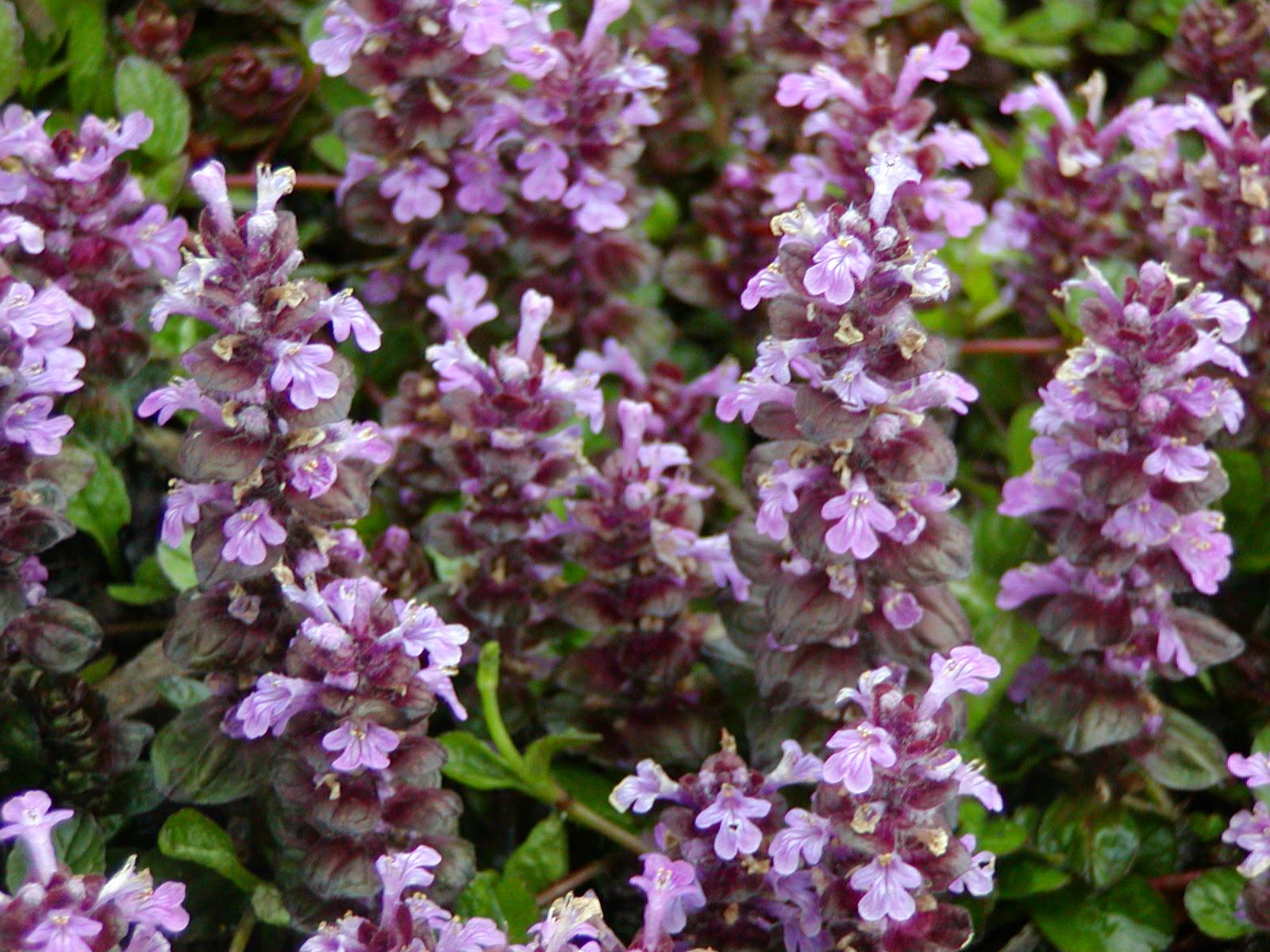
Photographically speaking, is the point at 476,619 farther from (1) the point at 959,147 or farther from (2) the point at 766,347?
(1) the point at 959,147

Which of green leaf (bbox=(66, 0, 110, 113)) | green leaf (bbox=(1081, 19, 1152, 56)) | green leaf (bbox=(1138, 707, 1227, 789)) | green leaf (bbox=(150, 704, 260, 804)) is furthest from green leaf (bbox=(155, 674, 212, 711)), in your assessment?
green leaf (bbox=(1081, 19, 1152, 56))

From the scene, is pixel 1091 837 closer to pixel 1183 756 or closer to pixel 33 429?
pixel 1183 756

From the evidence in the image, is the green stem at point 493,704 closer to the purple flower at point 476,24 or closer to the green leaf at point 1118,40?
the purple flower at point 476,24

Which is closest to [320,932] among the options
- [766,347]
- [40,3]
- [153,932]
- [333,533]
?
[153,932]

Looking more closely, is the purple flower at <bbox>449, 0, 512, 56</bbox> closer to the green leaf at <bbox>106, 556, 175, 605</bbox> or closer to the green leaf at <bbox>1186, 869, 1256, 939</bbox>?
the green leaf at <bbox>106, 556, 175, 605</bbox>

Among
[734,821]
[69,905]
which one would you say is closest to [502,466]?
[734,821]
